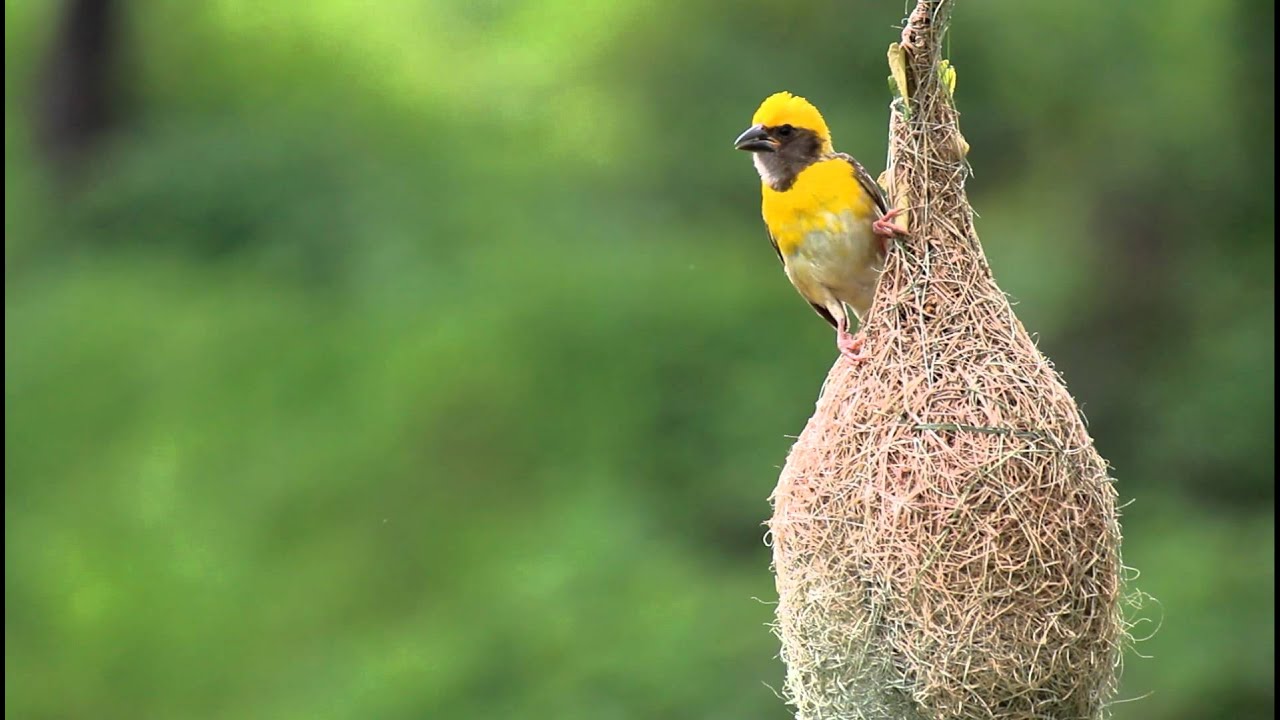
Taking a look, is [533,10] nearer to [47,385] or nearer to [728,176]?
[728,176]

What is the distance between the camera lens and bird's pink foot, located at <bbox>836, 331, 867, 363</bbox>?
3.07 m

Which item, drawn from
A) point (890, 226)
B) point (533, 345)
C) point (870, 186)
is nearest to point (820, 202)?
point (870, 186)

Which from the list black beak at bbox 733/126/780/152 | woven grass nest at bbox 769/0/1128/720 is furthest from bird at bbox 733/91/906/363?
woven grass nest at bbox 769/0/1128/720

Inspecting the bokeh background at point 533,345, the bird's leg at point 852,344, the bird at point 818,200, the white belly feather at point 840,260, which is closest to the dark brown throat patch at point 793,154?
the bird at point 818,200

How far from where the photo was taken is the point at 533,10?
29.0 feet

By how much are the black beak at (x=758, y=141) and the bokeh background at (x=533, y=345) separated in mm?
3487

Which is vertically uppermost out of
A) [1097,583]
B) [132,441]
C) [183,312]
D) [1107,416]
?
[183,312]

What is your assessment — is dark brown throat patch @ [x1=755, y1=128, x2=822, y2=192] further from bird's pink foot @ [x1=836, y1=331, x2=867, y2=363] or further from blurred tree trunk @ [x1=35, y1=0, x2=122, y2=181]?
blurred tree trunk @ [x1=35, y1=0, x2=122, y2=181]

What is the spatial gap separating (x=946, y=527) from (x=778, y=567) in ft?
1.27

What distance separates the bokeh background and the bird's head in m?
3.42

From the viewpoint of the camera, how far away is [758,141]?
3.38 meters

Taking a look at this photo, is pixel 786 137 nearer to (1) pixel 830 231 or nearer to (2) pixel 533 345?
(1) pixel 830 231

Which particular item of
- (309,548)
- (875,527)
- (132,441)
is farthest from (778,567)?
(132,441)

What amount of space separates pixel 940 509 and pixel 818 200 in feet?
2.70
